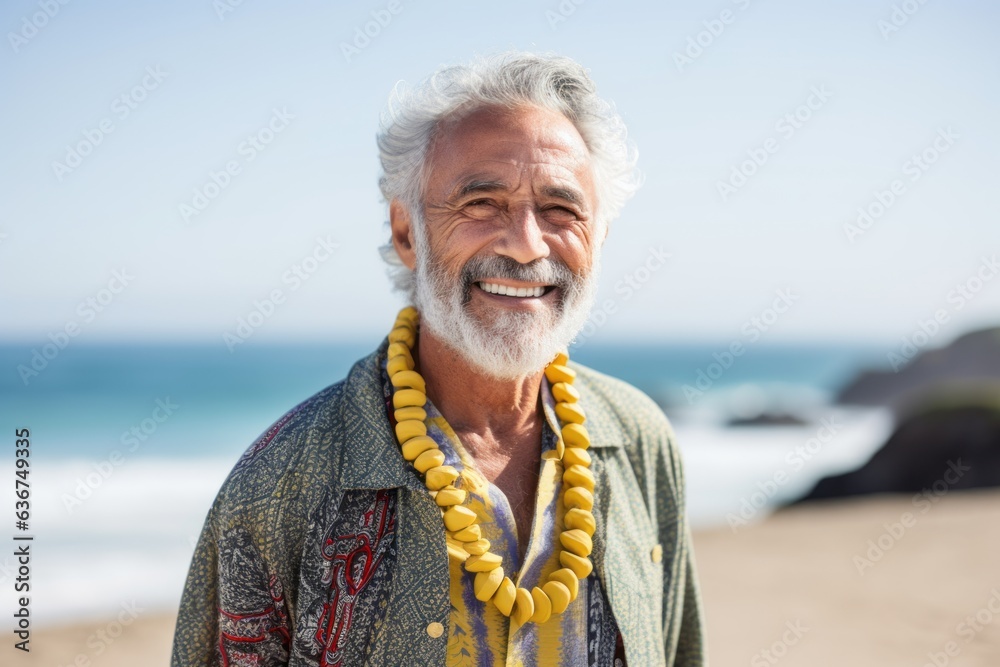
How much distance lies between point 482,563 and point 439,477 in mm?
218

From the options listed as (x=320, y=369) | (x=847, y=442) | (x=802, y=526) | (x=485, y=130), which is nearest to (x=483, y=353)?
(x=485, y=130)

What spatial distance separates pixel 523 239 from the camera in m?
1.98

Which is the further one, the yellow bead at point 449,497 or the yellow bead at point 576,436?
the yellow bead at point 576,436

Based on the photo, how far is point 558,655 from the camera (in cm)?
192

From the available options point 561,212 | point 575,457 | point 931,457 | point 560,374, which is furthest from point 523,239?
point 931,457

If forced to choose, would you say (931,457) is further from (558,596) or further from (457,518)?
(457,518)

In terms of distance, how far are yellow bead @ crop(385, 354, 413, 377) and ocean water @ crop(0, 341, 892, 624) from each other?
20.8ft

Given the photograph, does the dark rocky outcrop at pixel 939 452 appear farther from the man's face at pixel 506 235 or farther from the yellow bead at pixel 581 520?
the man's face at pixel 506 235

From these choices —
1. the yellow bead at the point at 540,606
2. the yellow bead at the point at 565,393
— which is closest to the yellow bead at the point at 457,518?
the yellow bead at the point at 540,606

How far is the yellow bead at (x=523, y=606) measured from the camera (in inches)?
73.2

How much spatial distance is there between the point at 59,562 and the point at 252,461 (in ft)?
26.5

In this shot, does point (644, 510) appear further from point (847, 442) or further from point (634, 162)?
point (847, 442)

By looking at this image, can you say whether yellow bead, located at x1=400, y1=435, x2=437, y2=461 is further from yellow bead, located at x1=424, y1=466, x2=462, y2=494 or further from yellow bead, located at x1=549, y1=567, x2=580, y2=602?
yellow bead, located at x1=549, y1=567, x2=580, y2=602

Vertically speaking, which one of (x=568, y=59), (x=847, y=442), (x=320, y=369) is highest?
(x=320, y=369)
